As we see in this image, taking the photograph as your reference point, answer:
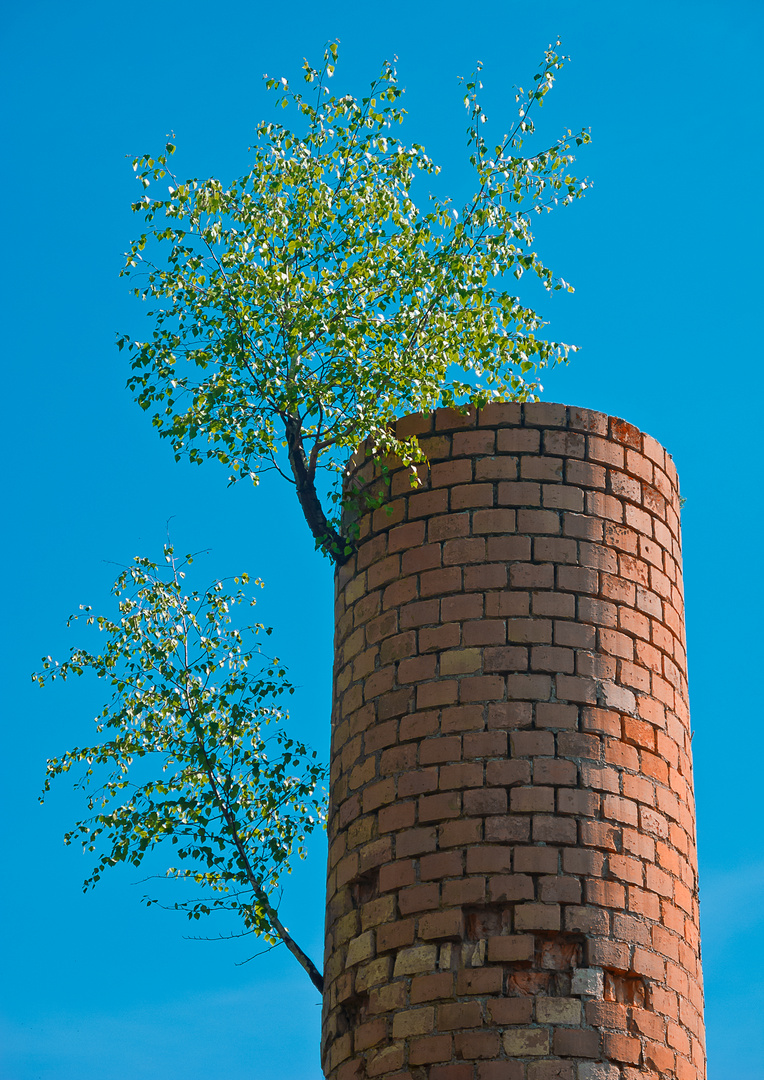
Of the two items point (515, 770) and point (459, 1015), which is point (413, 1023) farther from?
point (515, 770)

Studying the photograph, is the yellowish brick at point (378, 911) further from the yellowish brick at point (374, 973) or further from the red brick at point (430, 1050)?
the red brick at point (430, 1050)

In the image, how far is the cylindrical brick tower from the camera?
26.3 feet

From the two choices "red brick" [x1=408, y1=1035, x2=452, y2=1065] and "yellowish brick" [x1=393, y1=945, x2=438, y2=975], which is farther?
"yellowish brick" [x1=393, y1=945, x2=438, y2=975]

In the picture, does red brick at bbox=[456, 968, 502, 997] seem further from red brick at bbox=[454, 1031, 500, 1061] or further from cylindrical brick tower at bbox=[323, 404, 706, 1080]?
red brick at bbox=[454, 1031, 500, 1061]

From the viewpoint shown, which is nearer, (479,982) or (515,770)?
(479,982)

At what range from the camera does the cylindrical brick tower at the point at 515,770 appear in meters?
8.03

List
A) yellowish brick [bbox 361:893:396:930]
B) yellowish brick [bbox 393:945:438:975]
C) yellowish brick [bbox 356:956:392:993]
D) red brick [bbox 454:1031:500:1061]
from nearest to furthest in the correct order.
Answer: red brick [bbox 454:1031:500:1061]
yellowish brick [bbox 393:945:438:975]
yellowish brick [bbox 356:956:392:993]
yellowish brick [bbox 361:893:396:930]

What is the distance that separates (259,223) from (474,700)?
4.34m

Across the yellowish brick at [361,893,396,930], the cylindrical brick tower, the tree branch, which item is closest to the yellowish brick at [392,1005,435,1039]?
the cylindrical brick tower

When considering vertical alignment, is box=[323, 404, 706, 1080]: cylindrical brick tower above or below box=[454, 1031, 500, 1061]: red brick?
above

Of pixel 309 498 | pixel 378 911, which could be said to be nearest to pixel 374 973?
pixel 378 911

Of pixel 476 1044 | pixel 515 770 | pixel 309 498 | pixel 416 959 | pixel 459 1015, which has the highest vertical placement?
pixel 309 498

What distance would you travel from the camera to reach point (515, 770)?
8.38 meters

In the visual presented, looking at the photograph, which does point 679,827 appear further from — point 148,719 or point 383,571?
point 148,719
